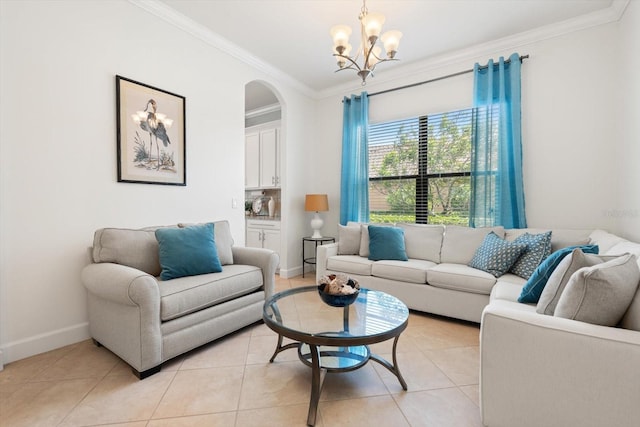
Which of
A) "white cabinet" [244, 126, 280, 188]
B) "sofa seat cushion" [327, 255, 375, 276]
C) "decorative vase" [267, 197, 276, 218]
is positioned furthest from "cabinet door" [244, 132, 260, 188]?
"sofa seat cushion" [327, 255, 375, 276]

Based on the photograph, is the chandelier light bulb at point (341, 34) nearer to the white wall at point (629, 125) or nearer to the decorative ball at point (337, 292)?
the decorative ball at point (337, 292)

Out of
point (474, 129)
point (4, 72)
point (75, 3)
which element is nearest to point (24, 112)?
point (4, 72)

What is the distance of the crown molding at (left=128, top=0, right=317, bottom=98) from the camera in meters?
2.57

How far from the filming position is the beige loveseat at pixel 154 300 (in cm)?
172

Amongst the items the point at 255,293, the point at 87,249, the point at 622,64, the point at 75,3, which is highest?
the point at 75,3

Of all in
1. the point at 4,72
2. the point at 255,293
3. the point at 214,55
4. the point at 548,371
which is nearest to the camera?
the point at 548,371

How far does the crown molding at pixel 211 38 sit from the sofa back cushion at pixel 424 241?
2.65 metres

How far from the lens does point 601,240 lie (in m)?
2.25

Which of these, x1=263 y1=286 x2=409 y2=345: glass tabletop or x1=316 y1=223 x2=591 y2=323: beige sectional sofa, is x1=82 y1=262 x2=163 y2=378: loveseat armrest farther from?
x1=316 y1=223 x2=591 y2=323: beige sectional sofa

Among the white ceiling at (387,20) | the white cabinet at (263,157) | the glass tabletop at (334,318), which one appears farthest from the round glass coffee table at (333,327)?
the white cabinet at (263,157)

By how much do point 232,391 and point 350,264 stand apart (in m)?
1.85

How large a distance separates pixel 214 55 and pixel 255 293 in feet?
8.42

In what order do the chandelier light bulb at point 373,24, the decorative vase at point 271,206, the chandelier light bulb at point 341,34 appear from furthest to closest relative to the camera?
the decorative vase at point 271,206 < the chandelier light bulb at point 341,34 < the chandelier light bulb at point 373,24

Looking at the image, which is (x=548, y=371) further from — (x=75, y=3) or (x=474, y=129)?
(x=75, y=3)
